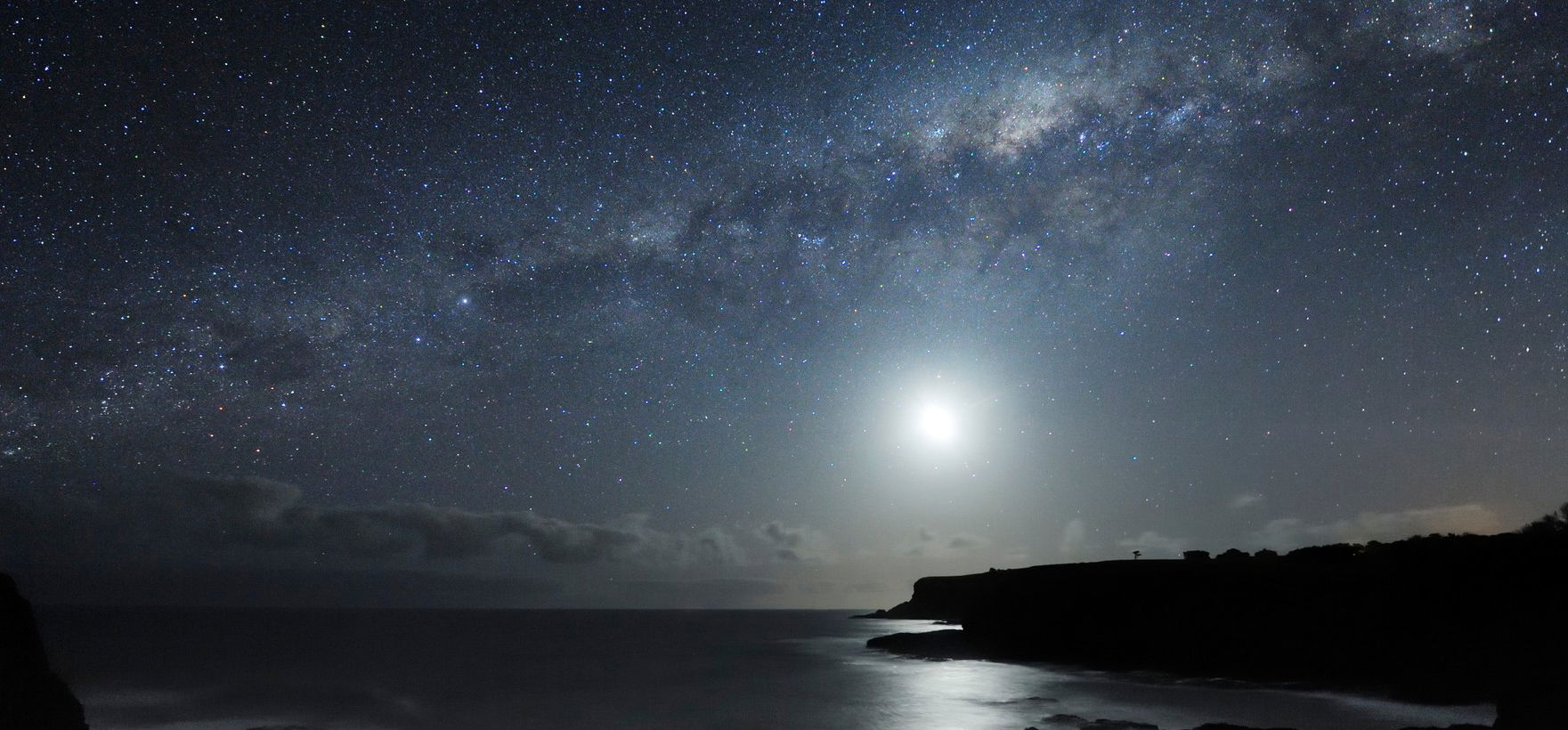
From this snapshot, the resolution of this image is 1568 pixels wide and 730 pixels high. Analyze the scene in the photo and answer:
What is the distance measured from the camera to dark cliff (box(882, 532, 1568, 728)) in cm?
3962

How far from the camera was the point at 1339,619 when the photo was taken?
161ft

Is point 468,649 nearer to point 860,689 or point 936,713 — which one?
point 860,689

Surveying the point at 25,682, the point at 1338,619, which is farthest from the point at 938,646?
the point at 25,682

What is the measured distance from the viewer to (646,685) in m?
62.4

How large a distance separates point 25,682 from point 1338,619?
61277mm

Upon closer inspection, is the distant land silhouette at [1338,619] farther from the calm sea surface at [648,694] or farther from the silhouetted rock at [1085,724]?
the silhouetted rock at [1085,724]

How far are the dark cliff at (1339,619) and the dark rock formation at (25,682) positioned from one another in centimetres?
3936

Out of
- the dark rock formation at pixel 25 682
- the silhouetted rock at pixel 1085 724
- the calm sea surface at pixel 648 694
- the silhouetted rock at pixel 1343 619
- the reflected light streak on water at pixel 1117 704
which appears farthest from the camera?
the calm sea surface at pixel 648 694

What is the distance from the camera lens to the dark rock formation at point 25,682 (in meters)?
21.9

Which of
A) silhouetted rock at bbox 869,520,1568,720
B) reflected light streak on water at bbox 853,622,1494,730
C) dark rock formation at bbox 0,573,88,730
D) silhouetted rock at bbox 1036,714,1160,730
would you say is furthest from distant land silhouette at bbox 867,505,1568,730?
dark rock formation at bbox 0,573,88,730

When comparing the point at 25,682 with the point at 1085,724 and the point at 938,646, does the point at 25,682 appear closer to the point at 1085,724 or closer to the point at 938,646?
the point at 1085,724

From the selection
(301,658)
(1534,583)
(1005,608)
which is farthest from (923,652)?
(301,658)

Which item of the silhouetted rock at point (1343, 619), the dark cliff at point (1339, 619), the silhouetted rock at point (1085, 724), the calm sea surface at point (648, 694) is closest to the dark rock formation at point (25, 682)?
→ the calm sea surface at point (648, 694)

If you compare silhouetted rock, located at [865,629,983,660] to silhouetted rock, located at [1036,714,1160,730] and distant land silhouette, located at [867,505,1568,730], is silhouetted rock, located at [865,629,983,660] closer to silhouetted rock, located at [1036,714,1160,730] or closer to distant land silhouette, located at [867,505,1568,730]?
distant land silhouette, located at [867,505,1568,730]
